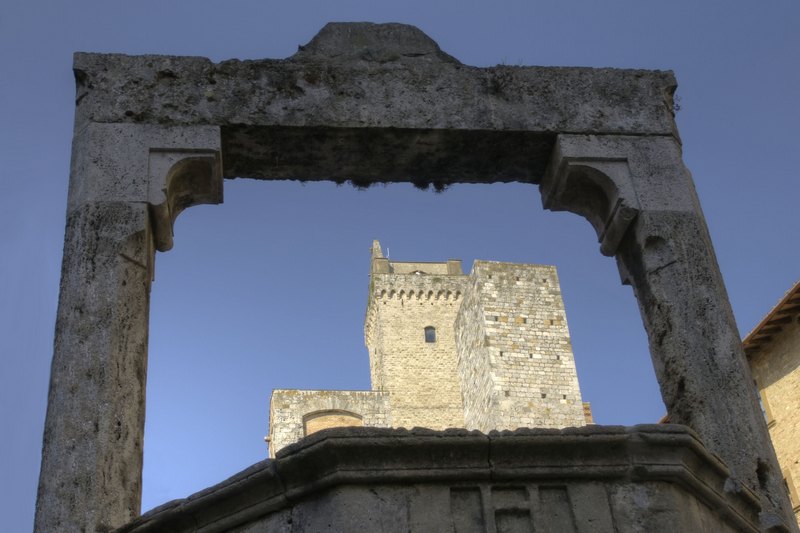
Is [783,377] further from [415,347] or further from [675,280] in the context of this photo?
[415,347]

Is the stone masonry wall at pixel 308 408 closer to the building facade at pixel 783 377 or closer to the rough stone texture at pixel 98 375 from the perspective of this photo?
the building facade at pixel 783 377

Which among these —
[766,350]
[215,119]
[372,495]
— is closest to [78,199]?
[215,119]

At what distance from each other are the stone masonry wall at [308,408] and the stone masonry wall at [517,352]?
222 inches

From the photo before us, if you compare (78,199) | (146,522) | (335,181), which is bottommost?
(146,522)

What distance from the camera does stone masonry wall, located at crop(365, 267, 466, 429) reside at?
3928 cm

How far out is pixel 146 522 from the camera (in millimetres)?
3955

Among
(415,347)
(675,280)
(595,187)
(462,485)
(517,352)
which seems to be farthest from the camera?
(415,347)

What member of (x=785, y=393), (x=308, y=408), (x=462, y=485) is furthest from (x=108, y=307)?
(x=308, y=408)

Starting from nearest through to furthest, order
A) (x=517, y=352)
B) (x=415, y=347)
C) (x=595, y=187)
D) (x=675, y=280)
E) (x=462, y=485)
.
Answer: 1. (x=462, y=485)
2. (x=675, y=280)
3. (x=595, y=187)
4. (x=517, y=352)
5. (x=415, y=347)

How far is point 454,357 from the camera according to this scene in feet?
136

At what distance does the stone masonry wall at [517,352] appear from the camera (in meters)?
26.1

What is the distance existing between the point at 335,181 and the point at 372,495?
10.5 ft

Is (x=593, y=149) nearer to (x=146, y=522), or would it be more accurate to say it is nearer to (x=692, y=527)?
(x=692, y=527)

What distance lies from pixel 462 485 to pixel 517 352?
2336cm
